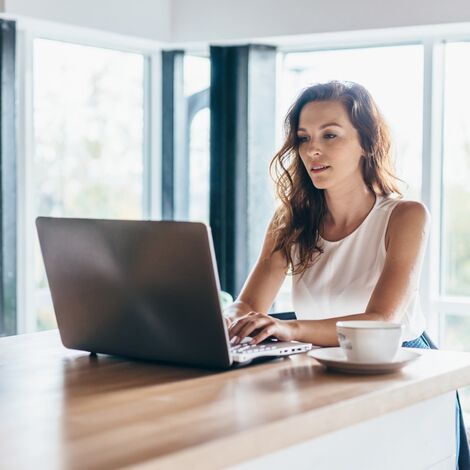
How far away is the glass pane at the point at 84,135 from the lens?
398 cm

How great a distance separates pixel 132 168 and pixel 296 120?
84.3 inches

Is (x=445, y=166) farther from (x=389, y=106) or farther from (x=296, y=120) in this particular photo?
(x=296, y=120)

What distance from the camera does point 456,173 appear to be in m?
3.92

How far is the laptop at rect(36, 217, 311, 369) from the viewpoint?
1.53 meters

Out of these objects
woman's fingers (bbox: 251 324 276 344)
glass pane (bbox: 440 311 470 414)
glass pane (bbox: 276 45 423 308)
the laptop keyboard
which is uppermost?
glass pane (bbox: 276 45 423 308)

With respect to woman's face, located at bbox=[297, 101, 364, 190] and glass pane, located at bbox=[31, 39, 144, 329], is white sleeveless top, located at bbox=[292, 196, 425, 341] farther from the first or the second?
glass pane, located at bbox=[31, 39, 144, 329]

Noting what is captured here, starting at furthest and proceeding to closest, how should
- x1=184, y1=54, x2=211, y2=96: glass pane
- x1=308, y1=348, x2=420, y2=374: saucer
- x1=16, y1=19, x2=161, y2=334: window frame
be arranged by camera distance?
x1=184, y1=54, x2=211, y2=96: glass pane → x1=16, y1=19, x2=161, y2=334: window frame → x1=308, y1=348, x2=420, y2=374: saucer

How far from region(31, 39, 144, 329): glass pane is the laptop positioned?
7.36 ft

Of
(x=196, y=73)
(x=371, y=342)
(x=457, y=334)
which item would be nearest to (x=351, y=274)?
(x=371, y=342)

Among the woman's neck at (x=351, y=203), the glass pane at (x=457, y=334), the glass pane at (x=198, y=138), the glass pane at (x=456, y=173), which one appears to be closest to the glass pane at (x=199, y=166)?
the glass pane at (x=198, y=138)

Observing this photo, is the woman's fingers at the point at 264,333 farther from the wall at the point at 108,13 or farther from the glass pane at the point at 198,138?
the glass pane at the point at 198,138

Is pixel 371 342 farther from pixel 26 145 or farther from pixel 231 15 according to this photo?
pixel 231 15

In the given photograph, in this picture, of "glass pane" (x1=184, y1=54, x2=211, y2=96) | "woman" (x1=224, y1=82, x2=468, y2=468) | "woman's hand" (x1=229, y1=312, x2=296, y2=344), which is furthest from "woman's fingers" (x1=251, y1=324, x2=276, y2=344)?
"glass pane" (x1=184, y1=54, x2=211, y2=96)

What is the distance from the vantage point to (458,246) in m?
3.93
